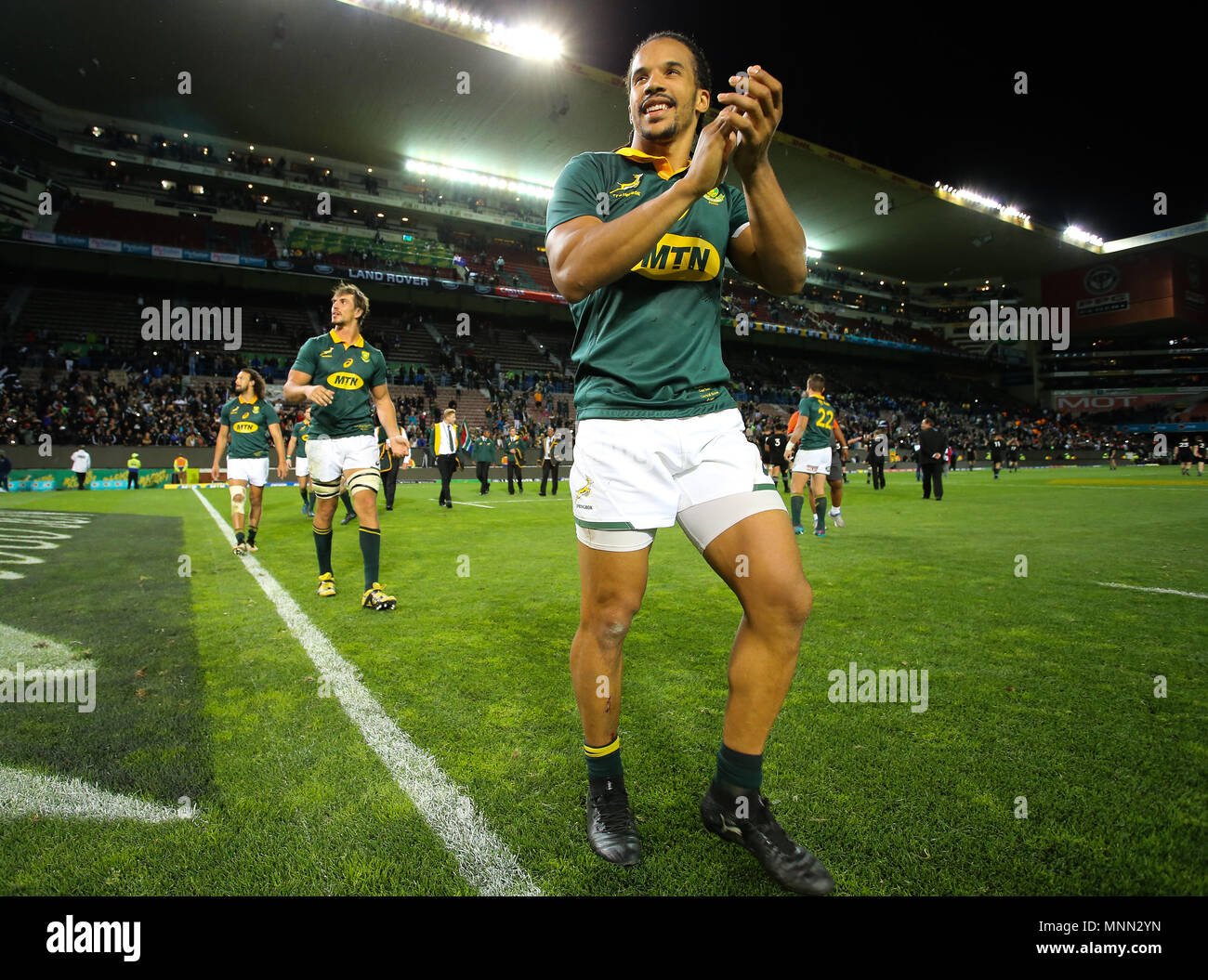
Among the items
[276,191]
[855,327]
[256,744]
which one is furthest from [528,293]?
[256,744]

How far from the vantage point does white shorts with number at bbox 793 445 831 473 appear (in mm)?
9156

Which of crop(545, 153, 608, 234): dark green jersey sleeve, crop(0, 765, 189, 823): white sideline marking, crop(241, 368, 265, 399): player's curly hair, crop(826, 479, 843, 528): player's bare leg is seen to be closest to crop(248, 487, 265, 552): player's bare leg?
crop(241, 368, 265, 399): player's curly hair

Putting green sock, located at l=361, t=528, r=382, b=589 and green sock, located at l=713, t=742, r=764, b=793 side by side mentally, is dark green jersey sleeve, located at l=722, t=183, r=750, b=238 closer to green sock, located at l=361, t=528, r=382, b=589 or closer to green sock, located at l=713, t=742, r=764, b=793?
green sock, located at l=713, t=742, r=764, b=793

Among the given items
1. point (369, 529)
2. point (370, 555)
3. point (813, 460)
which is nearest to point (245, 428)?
point (369, 529)

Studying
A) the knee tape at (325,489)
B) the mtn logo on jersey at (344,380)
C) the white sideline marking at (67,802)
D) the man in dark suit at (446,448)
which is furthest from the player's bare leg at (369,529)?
the man in dark suit at (446,448)

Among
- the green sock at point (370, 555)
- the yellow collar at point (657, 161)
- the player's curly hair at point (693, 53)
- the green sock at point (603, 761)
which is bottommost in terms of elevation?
the green sock at point (603, 761)

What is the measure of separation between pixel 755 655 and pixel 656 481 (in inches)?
23.9

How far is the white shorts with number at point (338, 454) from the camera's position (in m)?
5.46

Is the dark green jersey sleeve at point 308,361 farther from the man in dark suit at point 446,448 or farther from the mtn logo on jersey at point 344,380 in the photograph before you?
the man in dark suit at point 446,448

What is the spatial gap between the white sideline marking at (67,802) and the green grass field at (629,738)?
0.03 meters

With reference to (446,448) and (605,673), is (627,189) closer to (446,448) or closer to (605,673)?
(605,673)

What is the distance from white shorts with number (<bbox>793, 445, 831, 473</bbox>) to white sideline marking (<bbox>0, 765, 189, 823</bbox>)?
8.41m

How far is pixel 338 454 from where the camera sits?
5.48 m
